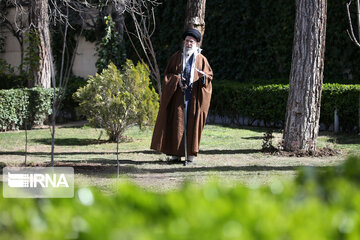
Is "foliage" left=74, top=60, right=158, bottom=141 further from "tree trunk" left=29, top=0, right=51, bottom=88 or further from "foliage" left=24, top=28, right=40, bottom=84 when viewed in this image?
"foliage" left=24, top=28, right=40, bottom=84

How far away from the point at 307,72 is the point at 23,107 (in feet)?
22.4

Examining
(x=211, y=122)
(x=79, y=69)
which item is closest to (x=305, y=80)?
(x=211, y=122)

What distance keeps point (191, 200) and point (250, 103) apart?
37.6 feet

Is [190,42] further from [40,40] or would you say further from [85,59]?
[85,59]

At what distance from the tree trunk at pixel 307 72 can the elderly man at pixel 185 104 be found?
1738mm

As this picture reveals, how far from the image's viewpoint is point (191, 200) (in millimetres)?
1900

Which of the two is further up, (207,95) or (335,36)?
(335,36)

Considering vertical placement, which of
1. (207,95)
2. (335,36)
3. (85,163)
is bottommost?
(85,163)

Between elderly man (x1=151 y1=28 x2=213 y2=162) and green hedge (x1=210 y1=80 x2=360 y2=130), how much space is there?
4482 millimetres

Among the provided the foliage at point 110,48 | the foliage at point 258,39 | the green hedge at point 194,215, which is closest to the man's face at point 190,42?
the green hedge at point 194,215

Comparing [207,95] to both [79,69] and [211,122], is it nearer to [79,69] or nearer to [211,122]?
[211,122]

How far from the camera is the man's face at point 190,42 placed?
7.84 metres

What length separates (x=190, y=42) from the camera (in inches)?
309

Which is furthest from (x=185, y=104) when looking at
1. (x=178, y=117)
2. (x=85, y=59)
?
(x=85, y=59)
